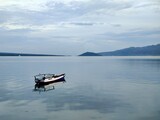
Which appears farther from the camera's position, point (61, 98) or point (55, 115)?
point (61, 98)

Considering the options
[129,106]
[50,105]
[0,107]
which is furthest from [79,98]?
[0,107]

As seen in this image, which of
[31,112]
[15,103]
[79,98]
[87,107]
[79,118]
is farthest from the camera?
[79,98]

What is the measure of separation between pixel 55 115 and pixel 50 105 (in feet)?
20.0

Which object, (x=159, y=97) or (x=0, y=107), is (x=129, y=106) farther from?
(x=0, y=107)

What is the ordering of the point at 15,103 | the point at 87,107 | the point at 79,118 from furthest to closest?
the point at 15,103, the point at 87,107, the point at 79,118

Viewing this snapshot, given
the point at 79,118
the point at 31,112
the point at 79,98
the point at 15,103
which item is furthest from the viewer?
the point at 79,98

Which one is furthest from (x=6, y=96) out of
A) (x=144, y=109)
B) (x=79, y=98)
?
(x=144, y=109)

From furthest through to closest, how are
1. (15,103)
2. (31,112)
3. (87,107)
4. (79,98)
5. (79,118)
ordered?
(79,98) → (15,103) → (87,107) → (31,112) → (79,118)

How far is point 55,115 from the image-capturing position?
31703 millimetres

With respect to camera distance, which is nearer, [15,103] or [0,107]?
[0,107]

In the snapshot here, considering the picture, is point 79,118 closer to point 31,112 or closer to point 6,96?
point 31,112

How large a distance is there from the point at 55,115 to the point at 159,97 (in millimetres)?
19460

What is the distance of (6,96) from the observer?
4538 cm

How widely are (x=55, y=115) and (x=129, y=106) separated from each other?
410 inches
